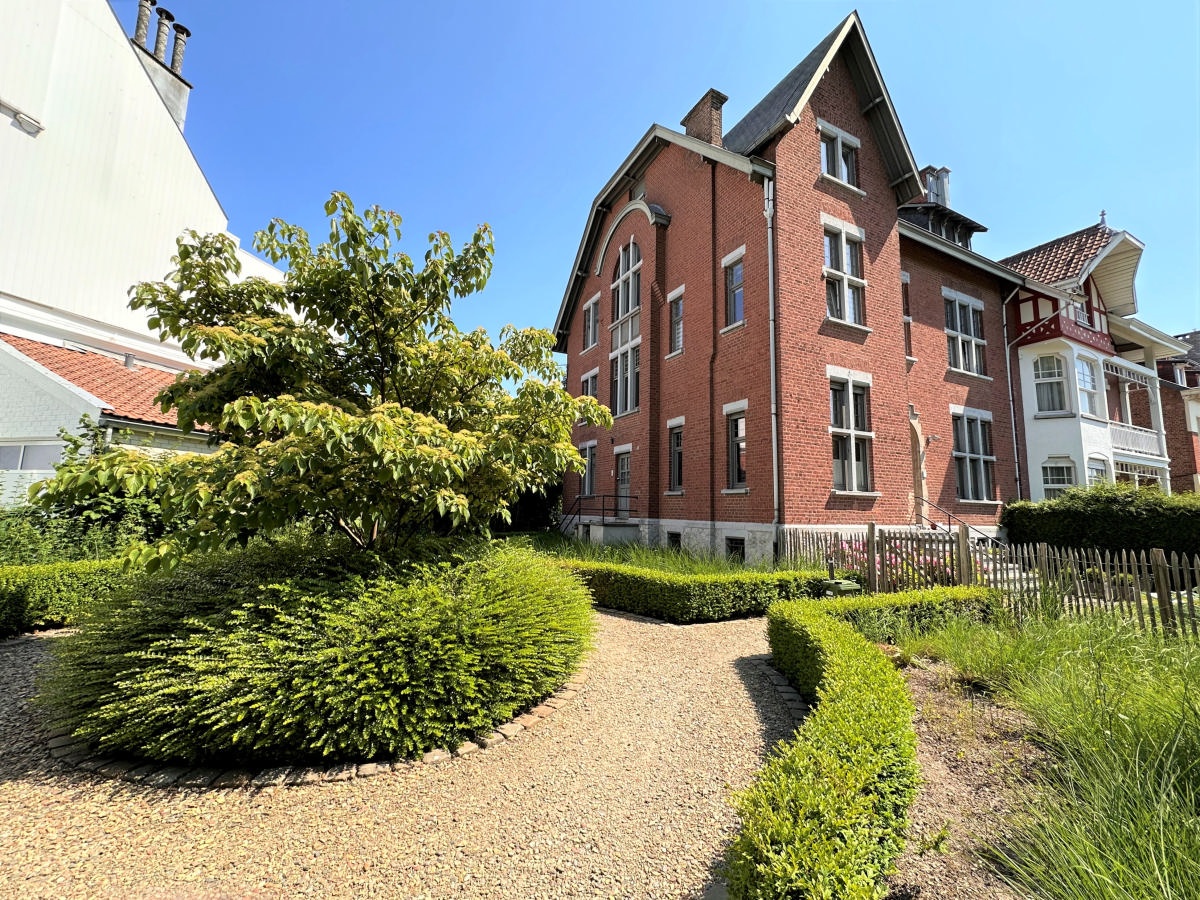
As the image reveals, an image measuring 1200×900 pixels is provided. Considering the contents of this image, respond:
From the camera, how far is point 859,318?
13562 millimetres

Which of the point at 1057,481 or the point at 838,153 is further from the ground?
the point at 838,153

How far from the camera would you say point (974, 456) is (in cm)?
1627

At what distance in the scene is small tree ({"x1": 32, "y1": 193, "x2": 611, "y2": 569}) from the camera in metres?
4.04

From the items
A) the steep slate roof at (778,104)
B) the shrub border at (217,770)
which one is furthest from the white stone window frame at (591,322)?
the shrub border at (217,770)

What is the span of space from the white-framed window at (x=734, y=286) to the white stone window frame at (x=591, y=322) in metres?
7.48

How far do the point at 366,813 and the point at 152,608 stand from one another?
2.71 metres

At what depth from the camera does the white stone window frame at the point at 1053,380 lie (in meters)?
18.0

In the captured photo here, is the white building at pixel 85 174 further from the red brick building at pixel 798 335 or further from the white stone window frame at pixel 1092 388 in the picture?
the white stone window frame at pixel 1092 388

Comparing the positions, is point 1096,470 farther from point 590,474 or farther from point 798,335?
point 590,474

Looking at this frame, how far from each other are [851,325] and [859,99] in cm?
684

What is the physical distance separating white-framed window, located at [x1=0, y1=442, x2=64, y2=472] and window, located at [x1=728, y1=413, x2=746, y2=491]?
47.5ft

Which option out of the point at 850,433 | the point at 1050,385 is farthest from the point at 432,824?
the point at 1050,385

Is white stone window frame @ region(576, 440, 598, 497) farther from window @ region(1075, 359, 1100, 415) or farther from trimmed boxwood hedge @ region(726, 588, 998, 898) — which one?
window @ region(1075, 359, 1100, 415)

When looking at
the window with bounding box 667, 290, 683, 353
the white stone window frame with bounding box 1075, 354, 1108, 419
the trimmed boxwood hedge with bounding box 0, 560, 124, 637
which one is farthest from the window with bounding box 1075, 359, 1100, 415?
the trimmed boxwood hedge with bounding box 0, 560, 124, 637
